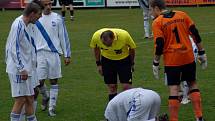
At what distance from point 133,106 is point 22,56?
2085 millimetres

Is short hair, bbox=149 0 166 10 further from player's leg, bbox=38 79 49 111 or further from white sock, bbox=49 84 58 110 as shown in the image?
player's leg, bbox=38 79 49 111

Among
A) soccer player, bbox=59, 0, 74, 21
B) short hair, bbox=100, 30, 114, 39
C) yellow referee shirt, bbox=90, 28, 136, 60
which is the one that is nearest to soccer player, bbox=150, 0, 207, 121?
short hair, bbox=100, 30, 114, 39

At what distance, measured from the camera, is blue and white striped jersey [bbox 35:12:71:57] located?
434 inches

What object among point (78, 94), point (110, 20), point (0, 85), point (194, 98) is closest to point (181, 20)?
point (194, 98)

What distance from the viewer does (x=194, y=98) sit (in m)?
9.89

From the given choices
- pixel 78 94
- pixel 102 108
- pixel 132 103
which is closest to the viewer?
pixel 132 103

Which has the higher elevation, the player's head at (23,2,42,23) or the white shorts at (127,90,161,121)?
the player's head at (23,2,42,23)

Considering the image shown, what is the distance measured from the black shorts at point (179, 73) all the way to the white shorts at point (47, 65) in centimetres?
225

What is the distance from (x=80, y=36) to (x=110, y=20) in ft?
20.3

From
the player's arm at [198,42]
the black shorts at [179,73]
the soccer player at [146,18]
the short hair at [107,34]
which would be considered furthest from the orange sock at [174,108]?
the soccer player at [146,18]

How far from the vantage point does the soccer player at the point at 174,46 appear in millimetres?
9633

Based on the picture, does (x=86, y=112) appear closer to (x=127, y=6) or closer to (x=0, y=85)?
(x=0, y=85)

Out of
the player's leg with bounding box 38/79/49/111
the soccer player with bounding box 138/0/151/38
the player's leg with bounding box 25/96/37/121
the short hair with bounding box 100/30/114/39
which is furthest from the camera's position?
the soccer player with bounding box 138/0/151/38

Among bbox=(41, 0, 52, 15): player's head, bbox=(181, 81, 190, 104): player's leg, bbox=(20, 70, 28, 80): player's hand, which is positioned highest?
bbox=(41, 0, 52, 15): player's head
